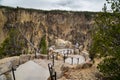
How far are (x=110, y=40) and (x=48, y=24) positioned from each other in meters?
110

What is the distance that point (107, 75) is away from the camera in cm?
2164

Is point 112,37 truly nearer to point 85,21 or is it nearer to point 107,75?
point 107,75

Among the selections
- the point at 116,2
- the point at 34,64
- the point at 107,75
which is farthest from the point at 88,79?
the point at 34,64

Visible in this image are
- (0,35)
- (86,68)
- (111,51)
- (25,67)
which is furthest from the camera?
(0,35)

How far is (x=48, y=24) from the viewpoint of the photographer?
130750 mm

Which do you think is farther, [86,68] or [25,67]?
[25,67]

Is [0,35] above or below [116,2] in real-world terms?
below

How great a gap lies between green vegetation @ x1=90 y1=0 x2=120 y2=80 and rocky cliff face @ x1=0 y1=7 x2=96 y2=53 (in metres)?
92.5

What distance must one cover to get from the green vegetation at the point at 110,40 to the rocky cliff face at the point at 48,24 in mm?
92493

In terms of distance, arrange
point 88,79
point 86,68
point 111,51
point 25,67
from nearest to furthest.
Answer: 1. point 111,51
2. point 88,79
3. point 86,68
4. point 25,67

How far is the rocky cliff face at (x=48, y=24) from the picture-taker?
118m

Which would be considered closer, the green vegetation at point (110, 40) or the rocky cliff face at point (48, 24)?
the green vegetation at point (110, 40)

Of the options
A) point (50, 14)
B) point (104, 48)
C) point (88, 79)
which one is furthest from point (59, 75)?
point (50, 14)

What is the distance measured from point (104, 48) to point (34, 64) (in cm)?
1073
